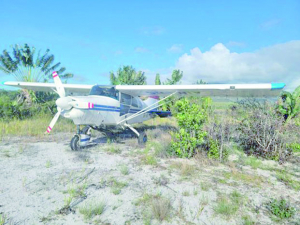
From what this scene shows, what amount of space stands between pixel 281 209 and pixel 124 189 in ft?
7.98

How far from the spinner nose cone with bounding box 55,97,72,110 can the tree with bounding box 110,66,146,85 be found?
16.1 metres

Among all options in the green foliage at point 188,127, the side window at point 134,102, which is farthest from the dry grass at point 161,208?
the side window at point 134,102

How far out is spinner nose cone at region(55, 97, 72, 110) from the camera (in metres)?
5.22

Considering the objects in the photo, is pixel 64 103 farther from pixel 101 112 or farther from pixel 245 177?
pixel 245 177

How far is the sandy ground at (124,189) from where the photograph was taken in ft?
8.55

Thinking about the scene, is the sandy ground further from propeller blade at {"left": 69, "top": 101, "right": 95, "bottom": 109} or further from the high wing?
the high wing

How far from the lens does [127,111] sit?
7918 millimetres

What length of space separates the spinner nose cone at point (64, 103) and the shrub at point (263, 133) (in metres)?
5.33

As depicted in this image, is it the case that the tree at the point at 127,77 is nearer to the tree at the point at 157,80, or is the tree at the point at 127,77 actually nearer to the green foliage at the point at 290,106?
the tree at the point at 157,80

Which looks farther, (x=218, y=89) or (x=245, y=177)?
(x=218, y=89)

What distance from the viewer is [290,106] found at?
931 centimetres

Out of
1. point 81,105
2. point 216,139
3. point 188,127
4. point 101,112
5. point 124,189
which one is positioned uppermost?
point 81,105

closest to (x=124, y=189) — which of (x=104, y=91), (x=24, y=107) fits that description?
(x=104, y=91)

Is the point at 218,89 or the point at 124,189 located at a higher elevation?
the point at 218,89
